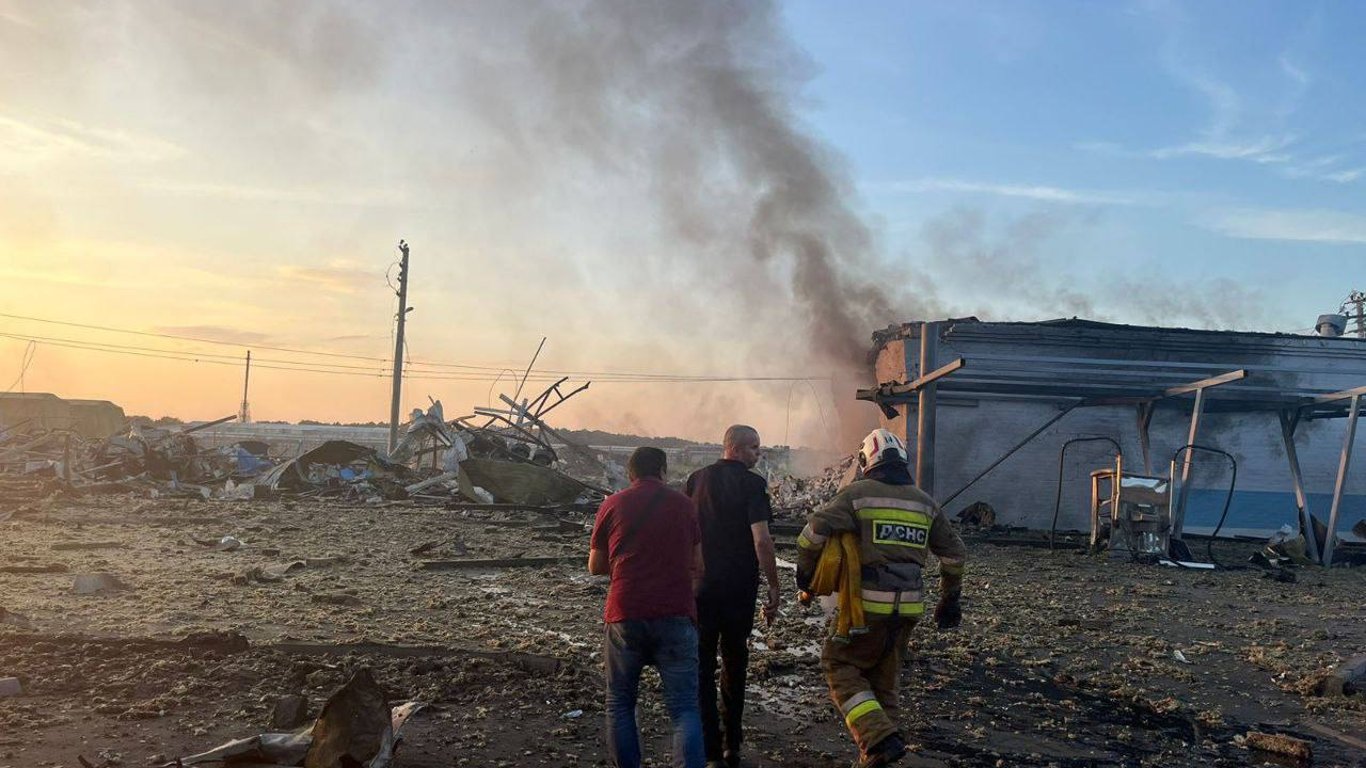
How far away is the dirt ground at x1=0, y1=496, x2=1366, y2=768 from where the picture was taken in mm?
5539

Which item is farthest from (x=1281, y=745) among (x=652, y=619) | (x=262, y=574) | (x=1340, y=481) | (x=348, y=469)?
(x=348, y=469)

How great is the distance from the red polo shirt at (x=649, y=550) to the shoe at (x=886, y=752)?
1.02 meters

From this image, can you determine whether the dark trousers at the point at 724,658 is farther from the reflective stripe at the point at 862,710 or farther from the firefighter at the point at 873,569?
the reflective stripe at the point at 862,710

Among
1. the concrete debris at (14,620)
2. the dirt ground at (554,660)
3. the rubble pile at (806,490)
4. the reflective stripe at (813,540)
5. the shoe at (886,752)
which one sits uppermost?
the reflective stripe at (813,540)

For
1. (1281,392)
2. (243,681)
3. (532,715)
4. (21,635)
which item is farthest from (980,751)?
(1281,392)

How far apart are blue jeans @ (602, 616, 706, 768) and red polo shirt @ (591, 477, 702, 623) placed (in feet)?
0.23

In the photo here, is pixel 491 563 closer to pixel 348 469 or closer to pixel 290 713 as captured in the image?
pixel 290 713

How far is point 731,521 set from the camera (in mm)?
5199

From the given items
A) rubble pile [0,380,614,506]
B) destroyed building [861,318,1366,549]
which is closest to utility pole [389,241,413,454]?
rubble pile [0,380,614,506]

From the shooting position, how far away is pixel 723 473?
209 inches

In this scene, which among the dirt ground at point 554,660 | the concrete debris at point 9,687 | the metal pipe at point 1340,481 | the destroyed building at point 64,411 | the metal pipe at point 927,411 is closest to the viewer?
the dirt ground at point 554,660

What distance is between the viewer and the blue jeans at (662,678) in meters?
4.54

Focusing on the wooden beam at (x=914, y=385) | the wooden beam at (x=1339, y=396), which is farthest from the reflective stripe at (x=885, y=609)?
the wooden beam at (x=1339, y=396)

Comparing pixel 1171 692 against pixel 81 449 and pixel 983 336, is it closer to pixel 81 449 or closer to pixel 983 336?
pixel 983 336
